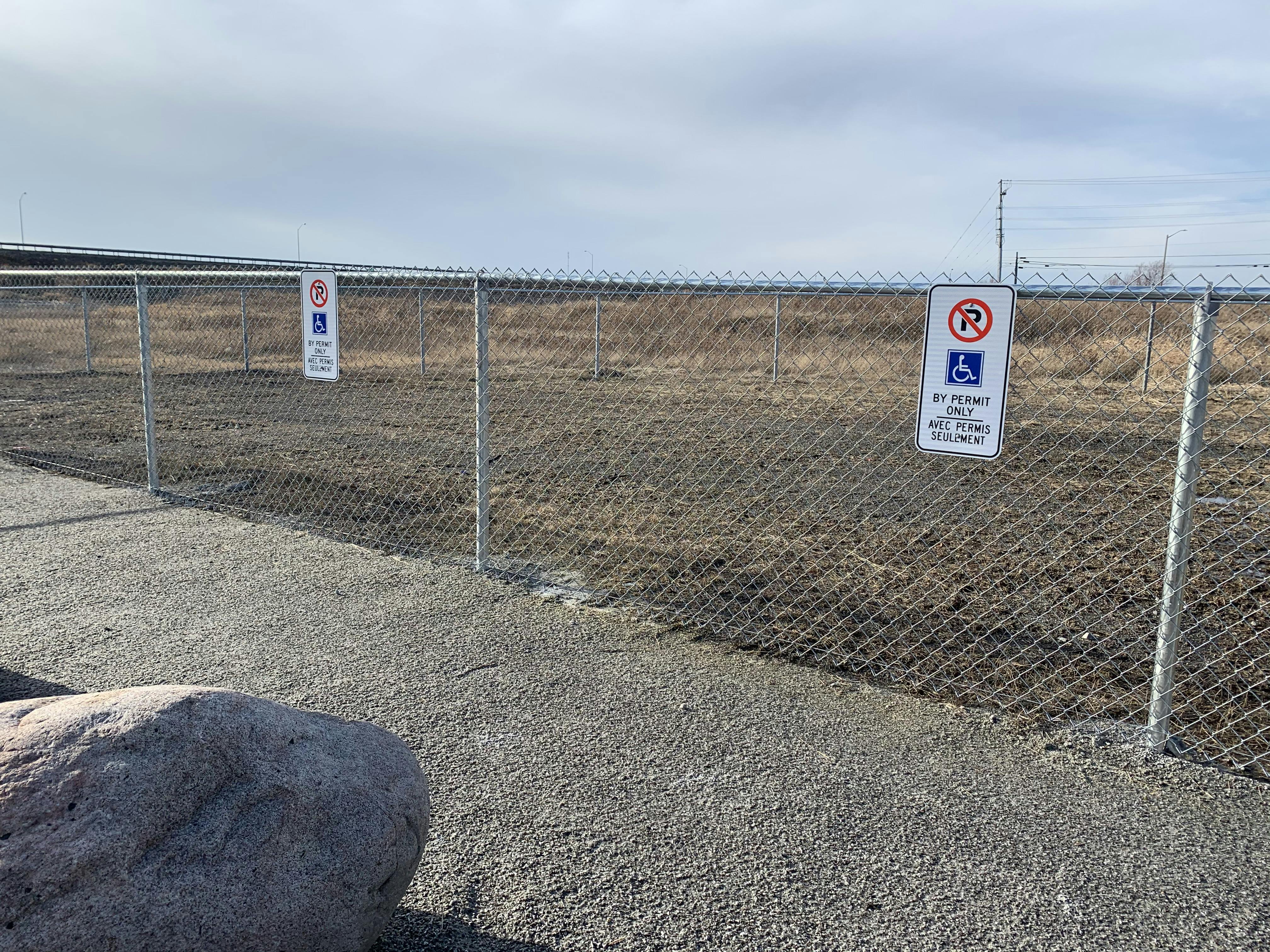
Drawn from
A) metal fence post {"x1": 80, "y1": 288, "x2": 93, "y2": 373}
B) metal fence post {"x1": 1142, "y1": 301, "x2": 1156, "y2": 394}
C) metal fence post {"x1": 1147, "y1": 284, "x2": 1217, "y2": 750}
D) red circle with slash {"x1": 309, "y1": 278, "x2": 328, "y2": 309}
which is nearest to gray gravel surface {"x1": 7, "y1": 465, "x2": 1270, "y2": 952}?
metal fence post {"x1": 1147, "y1": 284, "x2": 1217, "y2": 750}

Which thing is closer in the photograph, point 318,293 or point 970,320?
point 970,320

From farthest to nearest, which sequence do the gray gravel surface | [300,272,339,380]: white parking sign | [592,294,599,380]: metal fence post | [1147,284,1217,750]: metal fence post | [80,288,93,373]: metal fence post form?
[80,288,93,373]: metal fence post < [592,294,599,380]: metal fence post < [300,272,339,380]: white parking sign < [1147,284,1217,750]: metal fence post < the gray gravel surface

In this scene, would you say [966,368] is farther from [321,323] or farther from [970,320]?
[321,323]

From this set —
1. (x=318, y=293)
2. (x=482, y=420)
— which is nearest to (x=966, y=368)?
(x=482, y=420)

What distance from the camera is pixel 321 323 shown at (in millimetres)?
6461

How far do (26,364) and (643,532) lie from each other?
21.3m

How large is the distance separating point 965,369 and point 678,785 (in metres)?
2.18

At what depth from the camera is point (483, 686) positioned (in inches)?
171

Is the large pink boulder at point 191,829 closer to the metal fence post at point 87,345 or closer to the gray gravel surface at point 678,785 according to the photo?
the gray gravel surface at point 678,785

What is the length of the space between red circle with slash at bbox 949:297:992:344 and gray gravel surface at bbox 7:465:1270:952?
1.74m

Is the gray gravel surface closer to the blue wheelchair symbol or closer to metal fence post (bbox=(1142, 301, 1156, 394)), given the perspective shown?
the blue wheelchair symbol

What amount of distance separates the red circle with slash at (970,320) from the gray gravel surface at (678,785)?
1743mm

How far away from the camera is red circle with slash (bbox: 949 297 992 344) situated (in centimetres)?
387

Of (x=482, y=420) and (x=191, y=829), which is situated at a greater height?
(x=482, y=420)
